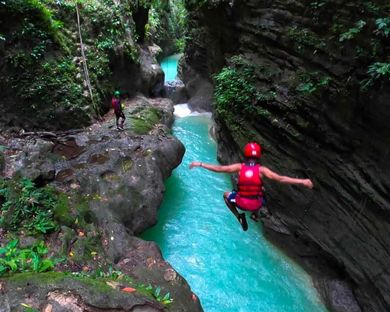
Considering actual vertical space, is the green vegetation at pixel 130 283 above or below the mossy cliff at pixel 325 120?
below

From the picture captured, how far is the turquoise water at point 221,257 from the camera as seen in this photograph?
A: 352 inches

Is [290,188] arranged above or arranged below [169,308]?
above

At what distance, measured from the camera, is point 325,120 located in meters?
7.93

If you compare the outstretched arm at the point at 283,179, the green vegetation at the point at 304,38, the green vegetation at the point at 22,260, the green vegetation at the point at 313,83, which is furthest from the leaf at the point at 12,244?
the green vegetation at the point at 304,38

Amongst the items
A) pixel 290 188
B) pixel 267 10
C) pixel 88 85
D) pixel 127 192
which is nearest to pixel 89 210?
pixel 127 192

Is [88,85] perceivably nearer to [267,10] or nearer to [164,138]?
[164,138]

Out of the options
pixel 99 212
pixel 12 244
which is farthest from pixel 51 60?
pixel 12 244

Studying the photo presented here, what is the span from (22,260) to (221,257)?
5.73m

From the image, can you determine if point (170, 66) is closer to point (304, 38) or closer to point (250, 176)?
point (304, 38)

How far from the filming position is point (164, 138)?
42.4 ft

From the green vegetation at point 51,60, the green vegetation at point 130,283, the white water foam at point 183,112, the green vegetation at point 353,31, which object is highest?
the green vegetation at point 353,31

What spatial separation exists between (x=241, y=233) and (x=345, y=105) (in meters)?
5.57

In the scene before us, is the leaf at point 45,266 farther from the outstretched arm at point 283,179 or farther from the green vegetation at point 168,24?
the green vegetation at point 168,24

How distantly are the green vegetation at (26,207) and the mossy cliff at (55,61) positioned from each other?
15.8 ft
